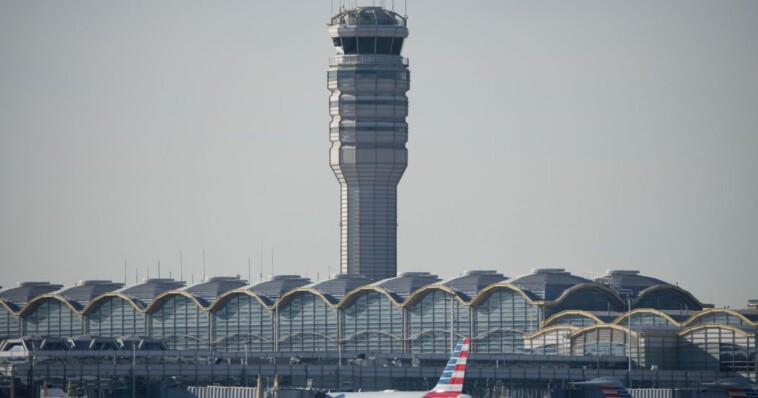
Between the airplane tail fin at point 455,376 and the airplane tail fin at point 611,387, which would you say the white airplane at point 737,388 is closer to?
the airplane tail fin at point 611,387

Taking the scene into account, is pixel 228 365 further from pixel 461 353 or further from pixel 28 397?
pixel 461 353

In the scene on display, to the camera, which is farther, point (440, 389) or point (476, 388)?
point (476, 388)

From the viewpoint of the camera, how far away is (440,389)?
138m

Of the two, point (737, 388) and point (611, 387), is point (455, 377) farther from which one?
point (737, 388)

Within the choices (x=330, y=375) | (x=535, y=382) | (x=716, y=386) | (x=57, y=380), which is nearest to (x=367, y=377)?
(x=330, y=375)

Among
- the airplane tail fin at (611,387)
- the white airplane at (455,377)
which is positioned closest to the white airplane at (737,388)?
the airplane tail fin at (611,387)

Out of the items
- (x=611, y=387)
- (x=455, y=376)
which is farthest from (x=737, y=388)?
(x=455, y=376)

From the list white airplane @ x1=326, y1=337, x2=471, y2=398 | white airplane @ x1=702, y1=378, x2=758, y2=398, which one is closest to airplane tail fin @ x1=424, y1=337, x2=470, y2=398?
white airplane @ x1=326, y1=337, x2=471, y2=398

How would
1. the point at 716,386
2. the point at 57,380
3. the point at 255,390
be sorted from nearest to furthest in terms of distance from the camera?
the point at 716,386 → the point at 255,390 → the point at 57,380

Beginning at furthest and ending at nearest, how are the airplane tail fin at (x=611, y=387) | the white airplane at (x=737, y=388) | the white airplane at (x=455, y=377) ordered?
the white airplane at (x=455, y=377) < the airplane tail fin at (x=611, y=387) < the white airplane at (x=737, y=388)

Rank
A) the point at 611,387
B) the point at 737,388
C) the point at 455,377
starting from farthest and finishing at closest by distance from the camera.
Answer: the point at 455,377
the point at 611,387
the point at 737,388

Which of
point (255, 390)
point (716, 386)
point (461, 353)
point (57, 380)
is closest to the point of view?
point (716, 386)

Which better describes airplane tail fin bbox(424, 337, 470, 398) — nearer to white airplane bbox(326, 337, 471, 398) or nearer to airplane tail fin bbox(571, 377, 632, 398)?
white airplane bbox(326, 337, 471, 398)

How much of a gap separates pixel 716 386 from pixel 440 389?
24.9 metres
